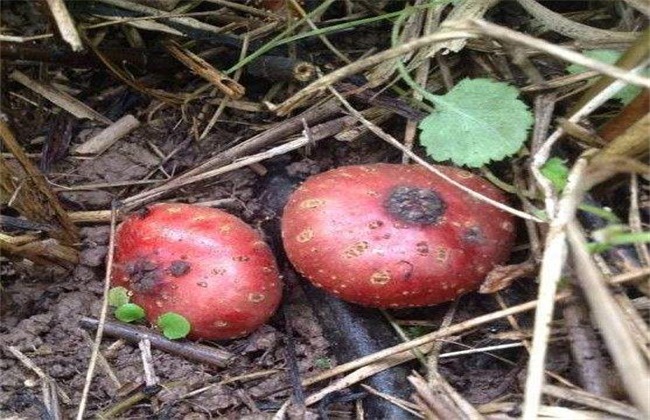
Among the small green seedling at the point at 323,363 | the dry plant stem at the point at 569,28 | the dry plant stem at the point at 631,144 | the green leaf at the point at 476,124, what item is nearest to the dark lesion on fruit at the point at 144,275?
the small green seedling at the point at 323,363

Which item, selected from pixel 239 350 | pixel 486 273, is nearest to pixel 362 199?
pixel 486 273

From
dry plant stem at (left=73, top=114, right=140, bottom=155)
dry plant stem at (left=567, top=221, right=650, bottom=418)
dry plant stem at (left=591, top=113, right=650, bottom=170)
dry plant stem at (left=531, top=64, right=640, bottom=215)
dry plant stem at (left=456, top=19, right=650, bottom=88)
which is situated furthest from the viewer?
dry plant stem at (left=73, top=114, right=140, bottom=155)

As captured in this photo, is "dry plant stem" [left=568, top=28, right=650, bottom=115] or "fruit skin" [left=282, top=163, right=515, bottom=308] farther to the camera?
"fruit skin" [left=282, top=163, right=515, bottom=308]

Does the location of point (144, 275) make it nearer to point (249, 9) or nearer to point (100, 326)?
point (100, 326)

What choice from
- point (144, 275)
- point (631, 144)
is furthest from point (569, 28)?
point (144, 275)

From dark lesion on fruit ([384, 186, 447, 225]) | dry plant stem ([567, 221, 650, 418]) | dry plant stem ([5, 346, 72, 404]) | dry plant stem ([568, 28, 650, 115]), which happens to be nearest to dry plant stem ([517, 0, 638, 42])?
dry plant stem ([568, 28, 650, 115])

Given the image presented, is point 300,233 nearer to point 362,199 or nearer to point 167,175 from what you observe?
point 362,199

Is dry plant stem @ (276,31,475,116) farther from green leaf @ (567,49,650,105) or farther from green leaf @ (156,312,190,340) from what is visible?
green leaf @ (156,312,190,340)
